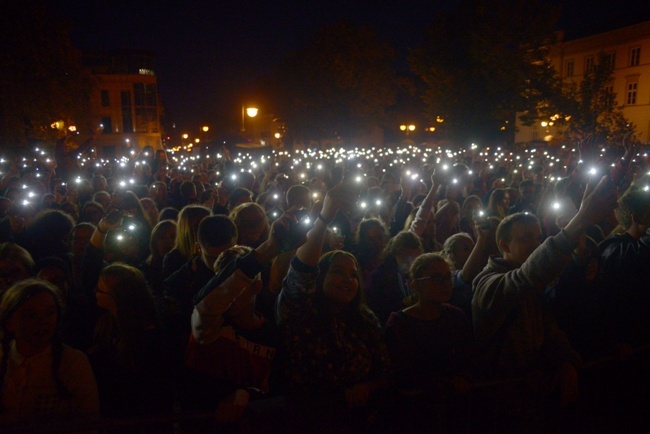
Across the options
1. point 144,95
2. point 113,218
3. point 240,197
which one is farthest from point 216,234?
point 144,95

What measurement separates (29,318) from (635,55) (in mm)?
53774

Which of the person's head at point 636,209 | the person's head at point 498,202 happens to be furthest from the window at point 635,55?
the person's head at point 636,209

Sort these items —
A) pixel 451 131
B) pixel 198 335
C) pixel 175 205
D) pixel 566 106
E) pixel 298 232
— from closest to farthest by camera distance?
1. pixel 198 335
2. pixel 298 232
3. pixel 175 205
4. pixel 566 106
5. pixel 451 131

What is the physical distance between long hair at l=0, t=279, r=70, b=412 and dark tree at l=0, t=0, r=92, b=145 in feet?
74.5

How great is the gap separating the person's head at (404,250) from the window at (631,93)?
51.4m

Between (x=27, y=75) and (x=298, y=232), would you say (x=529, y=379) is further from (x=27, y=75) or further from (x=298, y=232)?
(x=27, y=75)

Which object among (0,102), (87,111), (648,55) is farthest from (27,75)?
(648,55)

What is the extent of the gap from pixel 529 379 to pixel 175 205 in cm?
742

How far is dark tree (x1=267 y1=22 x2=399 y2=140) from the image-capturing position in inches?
1700

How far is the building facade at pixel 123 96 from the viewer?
65625 millimetres

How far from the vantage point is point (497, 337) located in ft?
10.6

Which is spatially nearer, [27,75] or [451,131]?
[27,75]

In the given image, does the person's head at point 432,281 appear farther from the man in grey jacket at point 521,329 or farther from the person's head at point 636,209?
the person's head at point 636,209

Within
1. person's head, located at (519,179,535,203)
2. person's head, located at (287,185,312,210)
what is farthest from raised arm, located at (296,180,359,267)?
person's head, located at (519,179,535,203)
